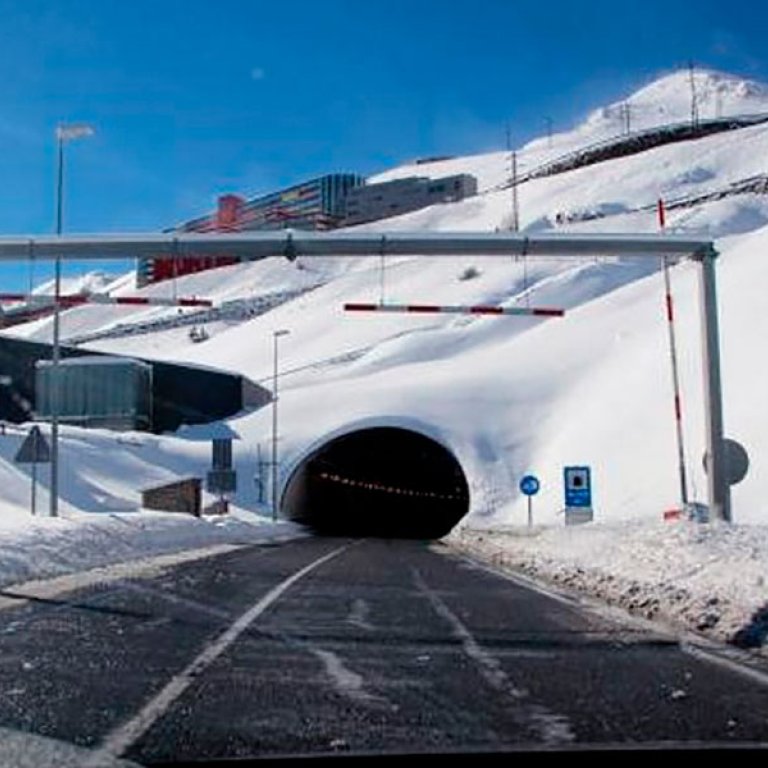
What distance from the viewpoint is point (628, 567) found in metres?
18.9

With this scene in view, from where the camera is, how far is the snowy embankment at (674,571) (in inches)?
500

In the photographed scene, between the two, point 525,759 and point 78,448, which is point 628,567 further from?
point 78,448

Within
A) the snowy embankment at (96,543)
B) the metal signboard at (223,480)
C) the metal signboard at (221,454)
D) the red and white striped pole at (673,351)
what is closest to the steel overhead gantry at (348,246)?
the red and white striped pole at (673,351)

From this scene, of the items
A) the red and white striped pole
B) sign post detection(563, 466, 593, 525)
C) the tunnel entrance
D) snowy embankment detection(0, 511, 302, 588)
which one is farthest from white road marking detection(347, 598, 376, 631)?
the tunnel entrance

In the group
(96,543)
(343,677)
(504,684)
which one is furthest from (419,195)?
(504,684)

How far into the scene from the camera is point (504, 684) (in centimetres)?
861

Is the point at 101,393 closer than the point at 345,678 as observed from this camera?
No

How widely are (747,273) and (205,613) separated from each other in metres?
58.3

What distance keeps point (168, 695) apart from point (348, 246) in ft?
54.6

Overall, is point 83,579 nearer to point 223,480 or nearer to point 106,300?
point 106,300

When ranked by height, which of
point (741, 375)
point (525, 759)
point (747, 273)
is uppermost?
point (747, 273)

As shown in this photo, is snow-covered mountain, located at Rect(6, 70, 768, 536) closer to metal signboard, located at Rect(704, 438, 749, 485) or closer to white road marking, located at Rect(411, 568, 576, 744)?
metal signboard, located at Rect(704, 438, 749, 485)

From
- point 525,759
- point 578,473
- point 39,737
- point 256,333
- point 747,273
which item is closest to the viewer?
point 525,759

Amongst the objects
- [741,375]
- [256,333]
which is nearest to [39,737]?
[741,375]
